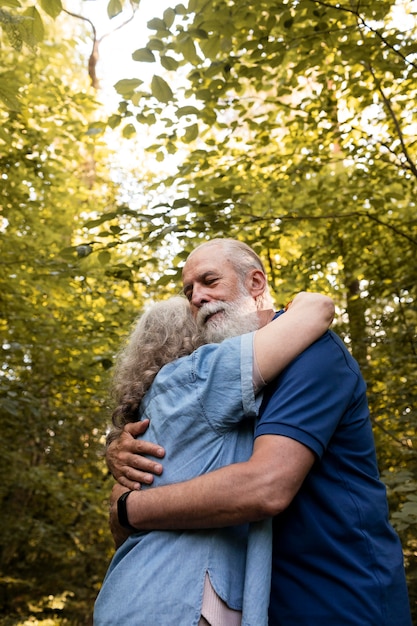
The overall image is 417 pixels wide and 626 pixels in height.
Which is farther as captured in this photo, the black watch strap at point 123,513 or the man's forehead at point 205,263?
the man's forehead at point 205,263

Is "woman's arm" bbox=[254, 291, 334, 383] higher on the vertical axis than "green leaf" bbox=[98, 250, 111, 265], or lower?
lower

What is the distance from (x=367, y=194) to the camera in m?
5.20

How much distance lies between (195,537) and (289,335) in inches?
22.5

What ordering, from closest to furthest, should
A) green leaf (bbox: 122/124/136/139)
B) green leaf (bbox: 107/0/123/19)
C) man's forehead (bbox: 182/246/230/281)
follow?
man's forehead (bbox: 182/246/230/281)
green leaf (bbox: 107/0/123/19)
green leaf (bbox: 122/124/136/139)

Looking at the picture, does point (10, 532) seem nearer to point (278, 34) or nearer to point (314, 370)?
point (278, 34)

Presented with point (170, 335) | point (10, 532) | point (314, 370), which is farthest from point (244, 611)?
point (10, 532)

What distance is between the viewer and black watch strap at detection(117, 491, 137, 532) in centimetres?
159

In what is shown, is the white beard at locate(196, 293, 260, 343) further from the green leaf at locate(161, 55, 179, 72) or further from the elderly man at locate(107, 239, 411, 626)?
the green leaf at locate(161, 55, 179, 72)

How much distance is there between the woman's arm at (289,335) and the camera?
157cm

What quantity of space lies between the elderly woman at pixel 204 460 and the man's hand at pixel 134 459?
0.03 m


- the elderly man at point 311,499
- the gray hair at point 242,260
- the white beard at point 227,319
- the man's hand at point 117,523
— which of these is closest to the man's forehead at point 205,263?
the gray hair at point 242,260

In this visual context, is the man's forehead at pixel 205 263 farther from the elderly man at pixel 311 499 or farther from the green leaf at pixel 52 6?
the green leaf at pixel 52 6

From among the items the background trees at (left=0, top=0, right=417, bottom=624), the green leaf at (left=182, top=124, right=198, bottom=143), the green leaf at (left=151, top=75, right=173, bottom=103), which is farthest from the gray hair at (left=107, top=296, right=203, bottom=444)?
the green leaf at (left=182, top=124, right=198, bottom=143)

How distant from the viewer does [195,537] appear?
150cm
